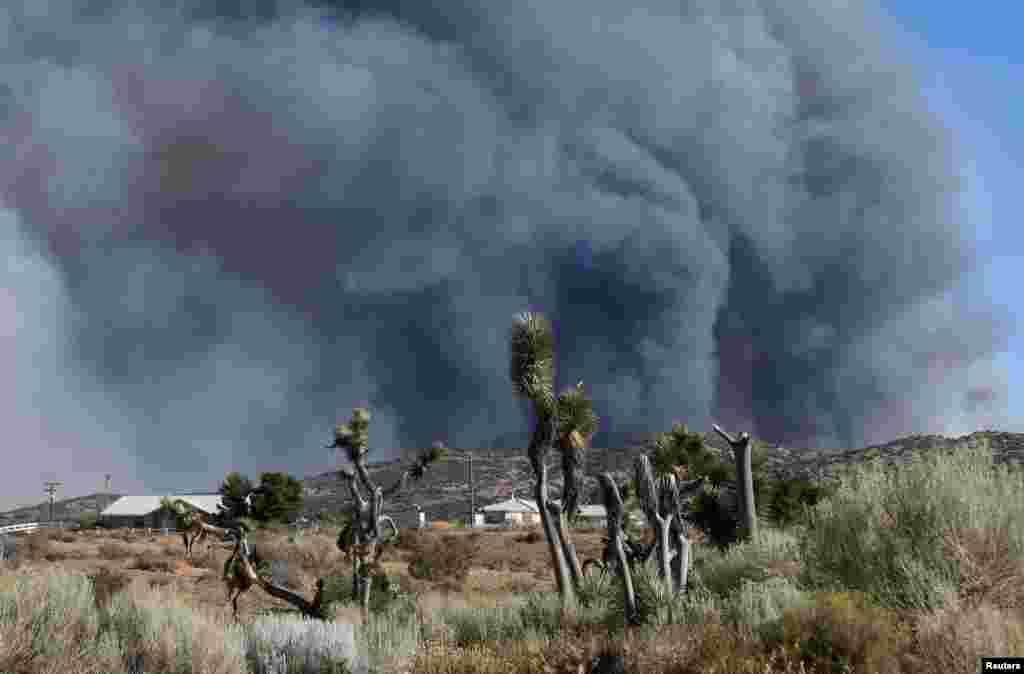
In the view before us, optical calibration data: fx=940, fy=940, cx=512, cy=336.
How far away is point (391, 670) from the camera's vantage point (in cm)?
1188

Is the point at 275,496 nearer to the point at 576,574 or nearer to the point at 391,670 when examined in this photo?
the point at 576,574

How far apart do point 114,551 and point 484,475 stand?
309ft

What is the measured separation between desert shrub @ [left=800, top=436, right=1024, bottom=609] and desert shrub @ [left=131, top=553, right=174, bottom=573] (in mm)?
29808

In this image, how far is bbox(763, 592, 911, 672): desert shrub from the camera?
967cm

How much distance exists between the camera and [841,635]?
394 inches

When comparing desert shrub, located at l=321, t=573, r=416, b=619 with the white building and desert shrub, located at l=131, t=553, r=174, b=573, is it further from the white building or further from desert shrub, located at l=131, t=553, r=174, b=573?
the white building

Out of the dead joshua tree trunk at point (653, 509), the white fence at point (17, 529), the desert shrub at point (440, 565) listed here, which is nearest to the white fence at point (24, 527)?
the white fence at point (17, 529)

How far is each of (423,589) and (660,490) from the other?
17.3 metres

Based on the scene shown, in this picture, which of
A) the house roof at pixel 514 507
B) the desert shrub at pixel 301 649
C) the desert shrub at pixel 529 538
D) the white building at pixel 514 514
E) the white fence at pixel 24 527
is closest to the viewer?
the desert shrub at pixel 301 649

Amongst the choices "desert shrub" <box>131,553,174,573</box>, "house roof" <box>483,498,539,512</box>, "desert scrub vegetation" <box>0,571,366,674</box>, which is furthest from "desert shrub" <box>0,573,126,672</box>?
"house roof" <box>483,498,539,512</box>

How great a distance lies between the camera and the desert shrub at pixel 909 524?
1095cm

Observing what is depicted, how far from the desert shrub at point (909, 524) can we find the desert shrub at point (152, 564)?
29808 millimetres

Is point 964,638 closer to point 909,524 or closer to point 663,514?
point 909,524

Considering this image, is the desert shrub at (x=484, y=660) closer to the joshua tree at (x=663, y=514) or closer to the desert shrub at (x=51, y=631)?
the joshua tree at (x=663, y=514)
